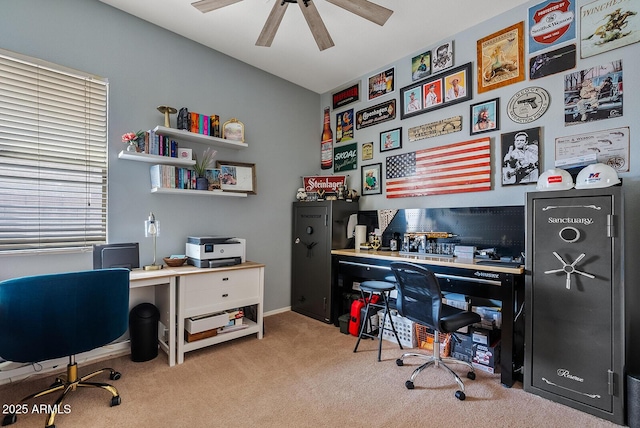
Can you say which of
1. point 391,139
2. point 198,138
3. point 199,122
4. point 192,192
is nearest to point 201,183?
point 192,192

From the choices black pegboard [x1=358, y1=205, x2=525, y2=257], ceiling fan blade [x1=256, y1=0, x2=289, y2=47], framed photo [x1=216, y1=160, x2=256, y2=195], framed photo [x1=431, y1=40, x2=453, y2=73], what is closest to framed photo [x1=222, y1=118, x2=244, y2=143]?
framed photo [x1=216, y1=160, x2=256, y2=195]

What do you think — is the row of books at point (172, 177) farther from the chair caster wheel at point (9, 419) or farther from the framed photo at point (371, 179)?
the framed photo at point (371, 179)

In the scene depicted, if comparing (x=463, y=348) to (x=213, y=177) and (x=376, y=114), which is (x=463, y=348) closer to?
(x=376, y=114)

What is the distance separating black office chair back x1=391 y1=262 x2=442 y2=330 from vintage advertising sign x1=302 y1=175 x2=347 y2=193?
1868 mm

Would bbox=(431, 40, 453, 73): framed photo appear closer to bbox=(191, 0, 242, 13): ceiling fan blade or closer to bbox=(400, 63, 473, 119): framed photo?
bbox=(400, 63, 473, 119): framed photo

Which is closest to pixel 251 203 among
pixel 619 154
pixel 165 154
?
pixel 165 154

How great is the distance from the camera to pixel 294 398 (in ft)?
6.77

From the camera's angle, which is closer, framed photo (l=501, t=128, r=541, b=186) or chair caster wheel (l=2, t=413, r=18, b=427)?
chair caster wheel (l=2, t=413, r=18, b=427)

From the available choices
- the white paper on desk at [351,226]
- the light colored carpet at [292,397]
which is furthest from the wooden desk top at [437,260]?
the light colored carpet at [292,397]

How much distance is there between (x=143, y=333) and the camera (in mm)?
2557

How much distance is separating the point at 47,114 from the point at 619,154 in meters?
4.50

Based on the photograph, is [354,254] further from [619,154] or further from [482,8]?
[482,8]

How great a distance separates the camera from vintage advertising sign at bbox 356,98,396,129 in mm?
3641

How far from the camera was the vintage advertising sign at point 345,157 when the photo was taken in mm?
4066
